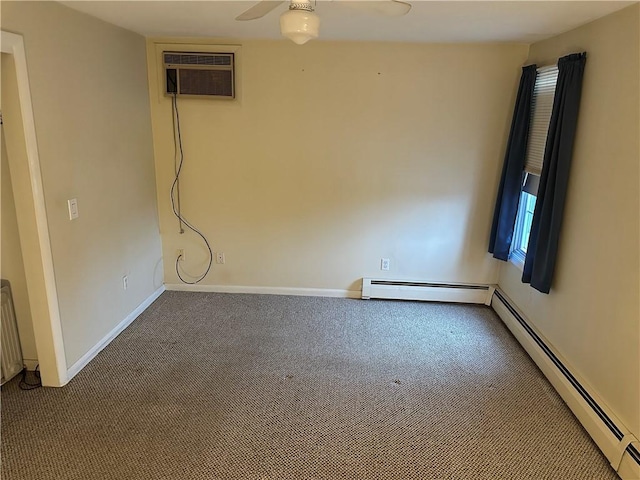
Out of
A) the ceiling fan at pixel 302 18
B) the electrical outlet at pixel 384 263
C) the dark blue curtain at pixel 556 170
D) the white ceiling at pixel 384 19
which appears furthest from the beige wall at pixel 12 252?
the dark blue curtain at pixel 556 170

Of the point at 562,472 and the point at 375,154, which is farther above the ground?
the point at 375,154

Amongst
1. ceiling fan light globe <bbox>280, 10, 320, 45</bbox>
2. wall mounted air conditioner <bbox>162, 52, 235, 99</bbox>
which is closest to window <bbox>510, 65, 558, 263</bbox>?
ceiling fan light globe <bbox>280, 10, 320, 45</bbox>

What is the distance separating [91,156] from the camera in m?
2.83

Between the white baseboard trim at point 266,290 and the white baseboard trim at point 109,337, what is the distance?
0.22m

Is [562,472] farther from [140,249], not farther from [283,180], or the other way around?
[140,249]

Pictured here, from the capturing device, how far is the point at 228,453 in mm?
2129

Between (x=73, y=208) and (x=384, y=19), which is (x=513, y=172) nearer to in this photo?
(x=384, y=19)

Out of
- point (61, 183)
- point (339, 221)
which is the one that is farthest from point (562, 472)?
point (61, 183)

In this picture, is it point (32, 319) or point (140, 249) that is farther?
point (140, 249)

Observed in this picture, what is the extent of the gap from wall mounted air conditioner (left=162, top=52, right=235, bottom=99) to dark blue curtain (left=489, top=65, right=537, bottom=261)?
7.67 feet

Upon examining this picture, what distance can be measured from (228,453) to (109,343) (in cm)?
152

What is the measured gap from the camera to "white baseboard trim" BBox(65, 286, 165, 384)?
2.74 metres

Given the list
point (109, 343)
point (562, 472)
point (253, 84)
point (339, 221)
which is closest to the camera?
point (562, 472)

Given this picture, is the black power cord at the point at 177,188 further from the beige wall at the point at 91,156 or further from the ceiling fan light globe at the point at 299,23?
the ceiling fan light globe at the point at 299,23
